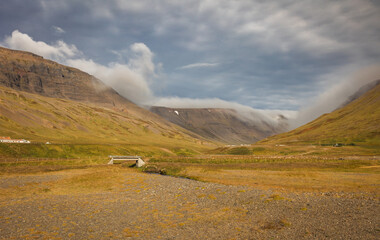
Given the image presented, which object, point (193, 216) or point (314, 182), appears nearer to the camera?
point (193, 216)

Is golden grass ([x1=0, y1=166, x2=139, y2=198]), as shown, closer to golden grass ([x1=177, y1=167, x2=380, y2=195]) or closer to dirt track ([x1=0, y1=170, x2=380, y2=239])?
dirt track ([x1=0, y1=170, x2=380, y2=239])

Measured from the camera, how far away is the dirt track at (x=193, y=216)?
76.0 ft

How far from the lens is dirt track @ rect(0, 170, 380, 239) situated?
23156mm

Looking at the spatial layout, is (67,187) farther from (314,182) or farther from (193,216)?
(314,182)

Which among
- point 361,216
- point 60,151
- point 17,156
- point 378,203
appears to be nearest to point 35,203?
point 361,216

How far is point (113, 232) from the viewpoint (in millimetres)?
24438

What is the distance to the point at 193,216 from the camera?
29531 mm

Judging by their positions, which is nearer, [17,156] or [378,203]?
[378,203]

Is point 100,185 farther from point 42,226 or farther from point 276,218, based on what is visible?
point 276,218

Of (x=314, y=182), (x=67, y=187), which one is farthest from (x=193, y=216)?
(x=67, y=187)

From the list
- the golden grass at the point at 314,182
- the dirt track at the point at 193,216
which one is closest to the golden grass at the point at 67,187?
the dirt track at the point at 193,216

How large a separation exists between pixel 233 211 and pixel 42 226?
20114 millimetres

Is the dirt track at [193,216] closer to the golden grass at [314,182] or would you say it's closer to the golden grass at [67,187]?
the golden grass at [67,187]

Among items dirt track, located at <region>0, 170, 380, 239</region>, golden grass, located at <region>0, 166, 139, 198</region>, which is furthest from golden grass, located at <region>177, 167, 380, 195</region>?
golden grass, located at <region>0, 166, 139, 198</region>
